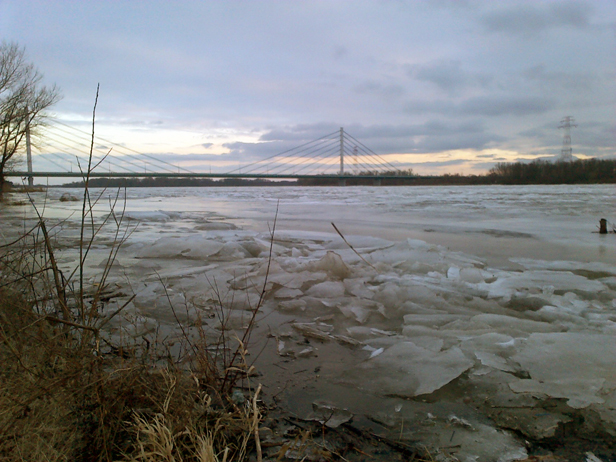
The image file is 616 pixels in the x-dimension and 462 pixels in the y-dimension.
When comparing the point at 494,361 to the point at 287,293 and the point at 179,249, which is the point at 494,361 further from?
the point at 179,249

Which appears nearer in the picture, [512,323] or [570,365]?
[570,365]

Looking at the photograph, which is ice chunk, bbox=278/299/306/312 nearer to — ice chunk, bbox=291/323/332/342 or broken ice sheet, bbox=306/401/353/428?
ice chunk, bbox=291/323/332/342

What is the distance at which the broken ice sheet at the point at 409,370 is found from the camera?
145 centimetres

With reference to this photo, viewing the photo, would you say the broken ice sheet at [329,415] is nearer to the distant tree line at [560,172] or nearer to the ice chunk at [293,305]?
the ice chunk at [293,305]

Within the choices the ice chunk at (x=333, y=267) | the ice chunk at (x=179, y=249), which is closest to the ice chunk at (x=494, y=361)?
the ice chunk at (x=333, y=267)

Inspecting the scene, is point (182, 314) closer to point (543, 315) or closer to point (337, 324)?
point (337, 324)

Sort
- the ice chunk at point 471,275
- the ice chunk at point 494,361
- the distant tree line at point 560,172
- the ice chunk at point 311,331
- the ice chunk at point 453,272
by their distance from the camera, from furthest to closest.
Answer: the distant tree line at point 560,172 → the ice chunk at point 453,272 → the ice chunk at point 471,275 → the ice chunk at point 311,331 → the ice chunk at point 494,361

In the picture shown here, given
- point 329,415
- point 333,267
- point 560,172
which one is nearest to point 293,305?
point 333,267

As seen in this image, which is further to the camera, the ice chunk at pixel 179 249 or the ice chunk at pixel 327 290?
the ice chunk at pixel 179 249

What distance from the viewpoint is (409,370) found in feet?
5.15

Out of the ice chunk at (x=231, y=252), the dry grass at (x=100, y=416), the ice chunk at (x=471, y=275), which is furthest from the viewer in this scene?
the ice chunk at (x=231, y=252)

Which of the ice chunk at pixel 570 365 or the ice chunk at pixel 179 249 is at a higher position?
the ice chunk at pixel 179 249

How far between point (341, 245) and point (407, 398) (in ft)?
10.1

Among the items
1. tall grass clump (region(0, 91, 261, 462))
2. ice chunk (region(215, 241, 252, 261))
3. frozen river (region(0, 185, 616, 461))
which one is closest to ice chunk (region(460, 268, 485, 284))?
frozen river (region(0, 185, 616, 461))
